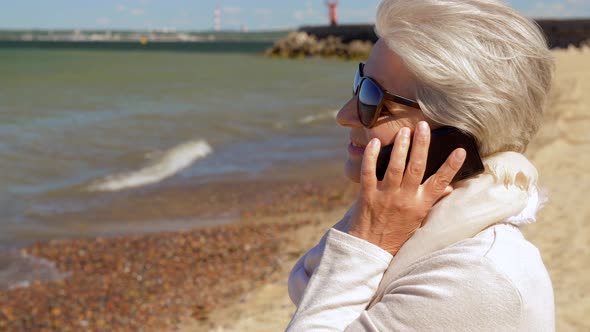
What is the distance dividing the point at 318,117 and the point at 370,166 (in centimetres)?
1739

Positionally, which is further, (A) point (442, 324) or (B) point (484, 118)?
(B) point (484, 118)

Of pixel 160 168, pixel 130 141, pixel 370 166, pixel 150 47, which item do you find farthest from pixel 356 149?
pixel 150 47

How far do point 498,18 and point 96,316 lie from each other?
523 centimetres

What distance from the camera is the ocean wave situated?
18250 millimetres

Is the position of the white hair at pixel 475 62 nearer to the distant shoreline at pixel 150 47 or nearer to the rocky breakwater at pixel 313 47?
the rocky breakwater at pixel 313 47

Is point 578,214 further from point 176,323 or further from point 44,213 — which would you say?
point 44,213

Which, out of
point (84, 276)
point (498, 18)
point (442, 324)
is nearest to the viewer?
point (442, 324)

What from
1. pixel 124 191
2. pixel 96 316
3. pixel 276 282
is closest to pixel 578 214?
pixel 276 282

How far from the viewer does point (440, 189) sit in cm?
159

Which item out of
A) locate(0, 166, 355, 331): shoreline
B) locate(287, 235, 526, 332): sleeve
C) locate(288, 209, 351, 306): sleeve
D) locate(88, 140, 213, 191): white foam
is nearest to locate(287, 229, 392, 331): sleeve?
locate(287, 235, 526, 332): sleeve

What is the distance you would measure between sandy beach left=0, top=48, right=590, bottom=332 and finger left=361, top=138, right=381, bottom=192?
2.79m

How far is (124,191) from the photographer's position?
34.2 ft

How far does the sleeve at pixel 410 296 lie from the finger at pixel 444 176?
17 cm

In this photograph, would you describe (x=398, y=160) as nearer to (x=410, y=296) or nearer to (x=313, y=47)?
(x=410, y=296)
